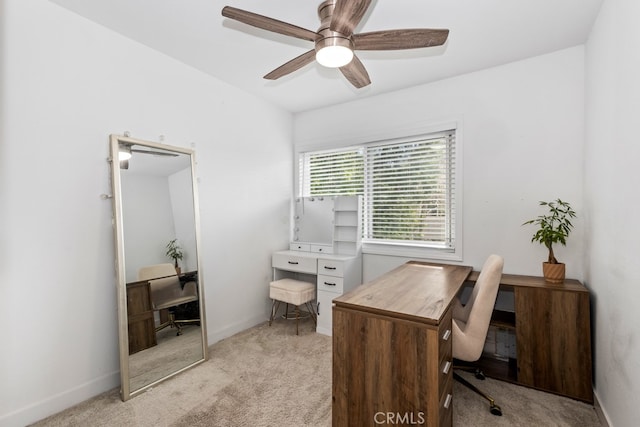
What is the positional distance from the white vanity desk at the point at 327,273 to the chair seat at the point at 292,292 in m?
0.10

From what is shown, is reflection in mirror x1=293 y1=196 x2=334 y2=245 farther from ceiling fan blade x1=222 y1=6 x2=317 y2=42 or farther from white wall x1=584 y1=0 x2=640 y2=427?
white wall x1=584 y1=0 x2=640 y2=427

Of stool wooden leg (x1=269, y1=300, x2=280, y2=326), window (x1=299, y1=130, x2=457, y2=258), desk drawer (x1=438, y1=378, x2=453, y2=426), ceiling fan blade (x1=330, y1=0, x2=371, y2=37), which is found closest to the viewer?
ceiling fan blade (x1=330, y1=0, x2=371, y2=37)

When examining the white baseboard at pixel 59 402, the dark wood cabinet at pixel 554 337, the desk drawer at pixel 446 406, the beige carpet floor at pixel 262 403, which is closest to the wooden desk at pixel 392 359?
the desk drawer at pixel 446 406

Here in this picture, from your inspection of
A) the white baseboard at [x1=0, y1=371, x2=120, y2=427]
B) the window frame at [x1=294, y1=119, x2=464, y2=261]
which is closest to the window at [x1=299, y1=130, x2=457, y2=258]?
the window frame at [x1=294, y1=119, x2=464, y2=261]

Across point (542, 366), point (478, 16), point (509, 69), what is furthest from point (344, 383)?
point (509, 69)

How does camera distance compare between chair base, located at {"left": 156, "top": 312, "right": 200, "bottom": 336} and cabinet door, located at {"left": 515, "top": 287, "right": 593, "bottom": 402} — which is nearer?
cabinet door, located at {"left": 515, "top": 287, "right": 593, "bottom": 402}

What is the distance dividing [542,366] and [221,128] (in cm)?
344

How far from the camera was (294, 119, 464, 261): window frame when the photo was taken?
2.94 m

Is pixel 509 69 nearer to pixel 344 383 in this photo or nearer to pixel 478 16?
pixel 478 16

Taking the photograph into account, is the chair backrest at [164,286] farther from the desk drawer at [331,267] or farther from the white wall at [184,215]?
the desk drawer at [331,267]

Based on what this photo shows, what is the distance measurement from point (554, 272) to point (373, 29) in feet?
7.57

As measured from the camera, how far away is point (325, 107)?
3.81m

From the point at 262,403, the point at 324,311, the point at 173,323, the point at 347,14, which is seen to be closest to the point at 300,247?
the point at 324,311

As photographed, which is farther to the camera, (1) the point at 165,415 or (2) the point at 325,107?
(2) the point at 325,107
